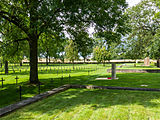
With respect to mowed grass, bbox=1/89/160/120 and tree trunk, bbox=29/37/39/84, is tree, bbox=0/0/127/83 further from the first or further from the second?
mowed grass, bbox=1/89/160/120

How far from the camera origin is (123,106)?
278 inches

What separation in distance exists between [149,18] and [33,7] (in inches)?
1034

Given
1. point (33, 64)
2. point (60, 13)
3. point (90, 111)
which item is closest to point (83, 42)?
point (60, 13)

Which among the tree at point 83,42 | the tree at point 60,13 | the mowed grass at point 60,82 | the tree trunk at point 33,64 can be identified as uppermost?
the tree at point 60,13

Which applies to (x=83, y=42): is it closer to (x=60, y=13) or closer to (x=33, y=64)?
(x=60, y=13)

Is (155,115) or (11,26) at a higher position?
(11,26)

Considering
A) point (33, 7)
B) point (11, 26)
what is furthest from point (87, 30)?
point (11, 26)

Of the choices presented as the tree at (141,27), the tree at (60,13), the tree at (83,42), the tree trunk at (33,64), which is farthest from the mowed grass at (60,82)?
the tree at (141,27)

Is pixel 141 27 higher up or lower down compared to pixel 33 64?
higher up

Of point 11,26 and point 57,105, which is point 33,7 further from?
point 57,105

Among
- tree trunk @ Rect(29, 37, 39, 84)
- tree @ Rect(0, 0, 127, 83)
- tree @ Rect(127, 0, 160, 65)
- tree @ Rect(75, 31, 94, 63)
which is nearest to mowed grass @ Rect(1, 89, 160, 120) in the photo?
tree @ Rect(0, 0, 127, 83)

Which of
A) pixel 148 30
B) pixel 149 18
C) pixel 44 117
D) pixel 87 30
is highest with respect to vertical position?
pixel 149 18

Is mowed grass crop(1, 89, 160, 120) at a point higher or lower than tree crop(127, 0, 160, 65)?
lower

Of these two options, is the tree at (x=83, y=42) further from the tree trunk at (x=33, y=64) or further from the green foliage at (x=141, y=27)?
the green foliage at (x=141, y=27)
